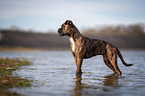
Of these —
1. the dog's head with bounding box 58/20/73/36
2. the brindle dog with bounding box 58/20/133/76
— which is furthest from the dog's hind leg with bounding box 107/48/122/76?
the dog's head with bounding box 58/20/73/36

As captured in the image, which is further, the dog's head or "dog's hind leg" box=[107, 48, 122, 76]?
"dog's hind leg" box=[107, 48, 122, 76]

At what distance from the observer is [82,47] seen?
1020cm

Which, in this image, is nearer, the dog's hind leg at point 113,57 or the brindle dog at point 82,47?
the brindle dog at point 82,47

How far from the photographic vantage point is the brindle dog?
10.1 metres

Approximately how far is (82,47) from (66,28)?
1.07 metres

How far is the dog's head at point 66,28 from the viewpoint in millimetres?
10070

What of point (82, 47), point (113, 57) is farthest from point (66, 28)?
point (113, 57)

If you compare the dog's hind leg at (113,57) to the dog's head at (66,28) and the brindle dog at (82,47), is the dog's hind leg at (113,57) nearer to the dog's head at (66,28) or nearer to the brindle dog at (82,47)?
the brindle dog at (82,47)

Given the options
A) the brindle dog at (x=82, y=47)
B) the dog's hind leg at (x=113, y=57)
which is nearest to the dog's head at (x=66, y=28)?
the brindle dog at (x=82, y=47)

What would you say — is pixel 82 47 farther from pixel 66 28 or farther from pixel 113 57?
pixel 113 57

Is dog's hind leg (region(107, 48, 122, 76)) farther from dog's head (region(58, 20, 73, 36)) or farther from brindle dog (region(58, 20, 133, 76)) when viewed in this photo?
dog's head (region(58, 20, 73, 36))

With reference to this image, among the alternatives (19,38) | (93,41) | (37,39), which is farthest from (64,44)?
(93,41)

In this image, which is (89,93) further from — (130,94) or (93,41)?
(93,41)

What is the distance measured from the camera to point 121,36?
7900 cm
